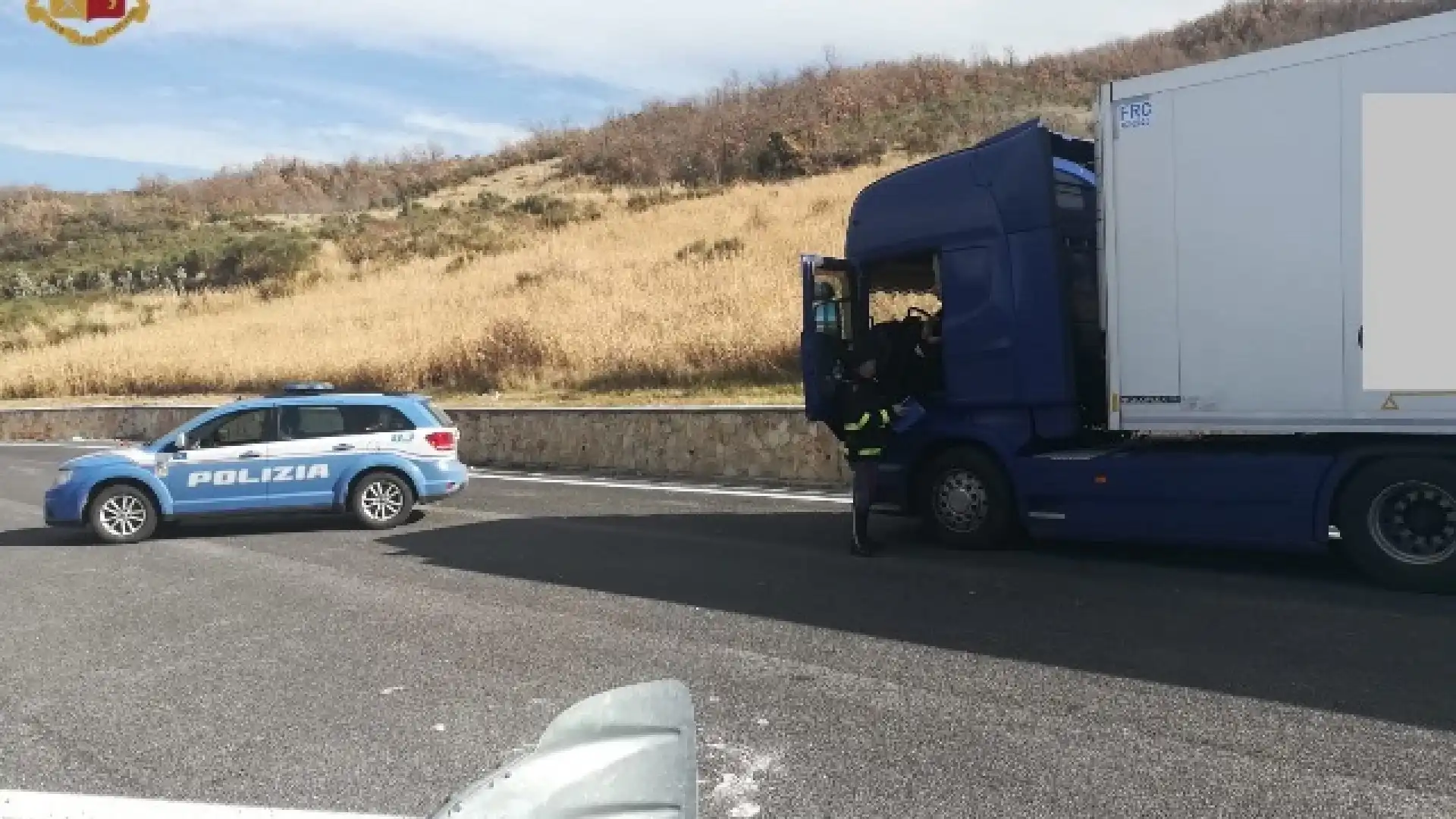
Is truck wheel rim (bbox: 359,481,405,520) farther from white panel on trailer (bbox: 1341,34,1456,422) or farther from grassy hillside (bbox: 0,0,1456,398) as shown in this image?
white panel on trailer (bbox: 1341,34,1456,422)

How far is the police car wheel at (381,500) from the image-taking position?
11.9 m

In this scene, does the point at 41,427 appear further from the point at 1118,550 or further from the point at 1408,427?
the point at 1408,427

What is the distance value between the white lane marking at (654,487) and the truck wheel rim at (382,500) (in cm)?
325

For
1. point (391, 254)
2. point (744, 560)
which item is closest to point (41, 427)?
point (391, 254)

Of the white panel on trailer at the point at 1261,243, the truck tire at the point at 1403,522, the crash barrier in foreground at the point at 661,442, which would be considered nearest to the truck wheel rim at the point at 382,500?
the crash barrier in foreground at the point at 661,442

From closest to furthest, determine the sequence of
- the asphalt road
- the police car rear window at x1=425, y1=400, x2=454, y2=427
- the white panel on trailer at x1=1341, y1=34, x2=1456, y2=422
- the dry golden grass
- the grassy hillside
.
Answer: the asphalt road, the white panel on trailer at x1=1341, y1=34, x2=1456, y2=422, the police car rear window at x1=425, y1=400, x2=454, y2=427, the dry golden grass, the grassy hillside

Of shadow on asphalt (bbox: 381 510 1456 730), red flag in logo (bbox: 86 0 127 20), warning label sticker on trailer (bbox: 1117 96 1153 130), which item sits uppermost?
red flag in logo (bbox: 86 0 127 20)

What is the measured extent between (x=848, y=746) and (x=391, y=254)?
45961 mm

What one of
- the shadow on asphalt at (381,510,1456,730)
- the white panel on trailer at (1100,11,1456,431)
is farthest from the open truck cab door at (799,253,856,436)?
the white panel on trailer at (1100,11,1456,431)

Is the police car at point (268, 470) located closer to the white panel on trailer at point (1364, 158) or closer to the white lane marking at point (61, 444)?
the white panel on trailer at point (1364, 158)

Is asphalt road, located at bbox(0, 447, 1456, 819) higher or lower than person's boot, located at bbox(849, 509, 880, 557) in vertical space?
lower

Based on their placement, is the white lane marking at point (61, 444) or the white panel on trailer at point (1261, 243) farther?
the white lane marking at point (61, 444)

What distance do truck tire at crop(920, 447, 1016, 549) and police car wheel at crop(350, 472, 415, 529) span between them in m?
5.64

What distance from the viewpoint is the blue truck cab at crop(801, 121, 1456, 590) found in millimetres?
7191
